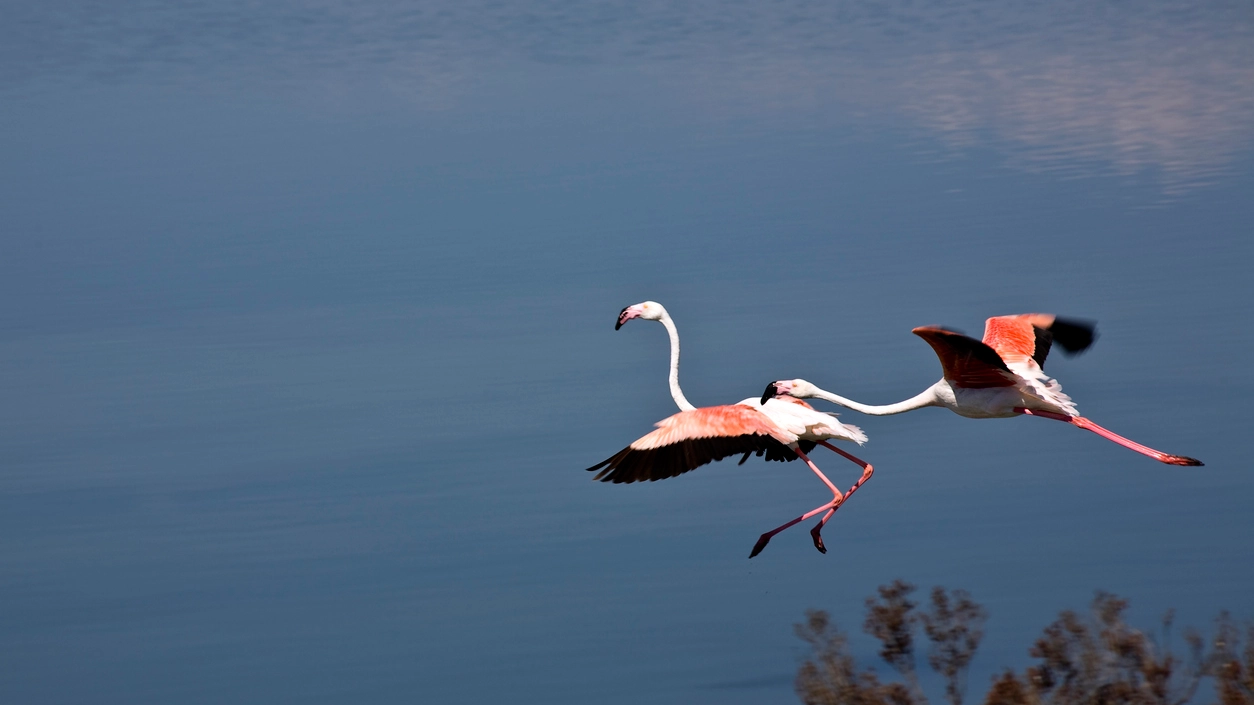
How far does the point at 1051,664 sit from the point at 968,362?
8.25 ft

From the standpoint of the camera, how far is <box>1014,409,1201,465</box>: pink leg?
8.57 m

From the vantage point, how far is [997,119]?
64.1ft

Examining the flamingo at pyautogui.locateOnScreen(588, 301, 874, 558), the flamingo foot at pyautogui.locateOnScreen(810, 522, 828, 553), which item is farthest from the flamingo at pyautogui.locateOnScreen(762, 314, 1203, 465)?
the flamingo foot at pyautogui.locateOnScreen(810, 522, 828, 553)

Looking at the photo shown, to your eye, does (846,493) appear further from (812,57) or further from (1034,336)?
(812,57)

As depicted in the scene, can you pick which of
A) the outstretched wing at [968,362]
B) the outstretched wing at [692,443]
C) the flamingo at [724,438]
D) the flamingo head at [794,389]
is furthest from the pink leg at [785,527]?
the outstretched wing at [968,362]

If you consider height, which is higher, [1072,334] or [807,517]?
[1072,334]

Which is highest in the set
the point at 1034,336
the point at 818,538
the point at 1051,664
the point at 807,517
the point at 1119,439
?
the point at 1034,336

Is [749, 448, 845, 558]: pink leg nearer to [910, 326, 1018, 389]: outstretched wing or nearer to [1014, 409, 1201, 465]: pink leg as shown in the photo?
[910, 326, 1018, 389]: outstretched wing

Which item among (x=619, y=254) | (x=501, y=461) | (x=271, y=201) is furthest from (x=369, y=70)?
(x=501, y=461)

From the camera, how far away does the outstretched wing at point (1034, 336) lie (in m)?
9.22

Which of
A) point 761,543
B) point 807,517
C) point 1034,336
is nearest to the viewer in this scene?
point 761,543

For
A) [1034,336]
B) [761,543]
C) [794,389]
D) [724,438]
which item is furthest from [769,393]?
[1034,336]

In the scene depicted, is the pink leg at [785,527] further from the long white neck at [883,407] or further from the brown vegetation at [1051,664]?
the brown vegetation at [1051,664]

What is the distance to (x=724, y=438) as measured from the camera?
28.3ft
